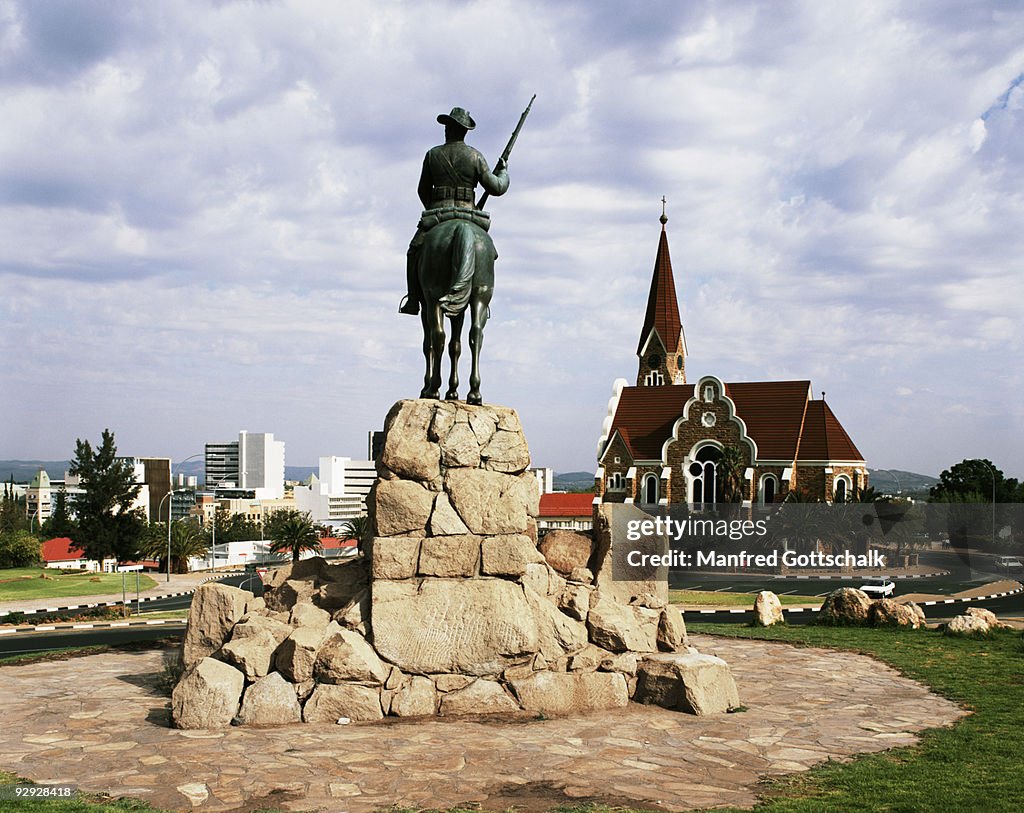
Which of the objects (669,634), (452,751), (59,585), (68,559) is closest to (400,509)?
(452,751)

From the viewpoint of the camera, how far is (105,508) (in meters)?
57.8

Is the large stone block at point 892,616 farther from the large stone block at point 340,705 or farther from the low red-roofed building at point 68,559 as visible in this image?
the low red-roofed building at point 68,559

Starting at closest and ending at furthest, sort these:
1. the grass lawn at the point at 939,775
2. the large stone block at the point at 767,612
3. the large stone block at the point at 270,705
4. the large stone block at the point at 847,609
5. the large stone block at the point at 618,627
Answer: the grass lawn at the point at 939,775
the large stone block at the point at 270,705
the large stone block at the point at 618,627
the large stone block at the point at 847,609
the large stone block at the point at 767,612

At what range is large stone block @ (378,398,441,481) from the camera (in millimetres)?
11516

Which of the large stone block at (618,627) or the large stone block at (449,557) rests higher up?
the large stone block at (449,557)

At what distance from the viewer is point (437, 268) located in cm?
1274

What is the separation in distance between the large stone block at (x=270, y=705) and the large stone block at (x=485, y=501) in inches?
114

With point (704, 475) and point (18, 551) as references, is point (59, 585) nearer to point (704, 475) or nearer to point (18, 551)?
point (18, 551)

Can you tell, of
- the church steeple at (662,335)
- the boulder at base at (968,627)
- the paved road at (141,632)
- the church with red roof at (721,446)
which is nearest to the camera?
the boulder at base at (968,627)

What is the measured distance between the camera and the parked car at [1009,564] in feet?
153

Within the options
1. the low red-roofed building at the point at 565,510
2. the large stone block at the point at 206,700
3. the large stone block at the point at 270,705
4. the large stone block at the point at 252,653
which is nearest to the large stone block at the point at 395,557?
the large stone block at the point at 252,653

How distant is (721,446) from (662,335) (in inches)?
703

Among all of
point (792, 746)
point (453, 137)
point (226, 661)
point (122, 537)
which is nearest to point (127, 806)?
point (226, 661)

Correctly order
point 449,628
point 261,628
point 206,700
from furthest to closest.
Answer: point 261,628, point 449,628, point 206,700
